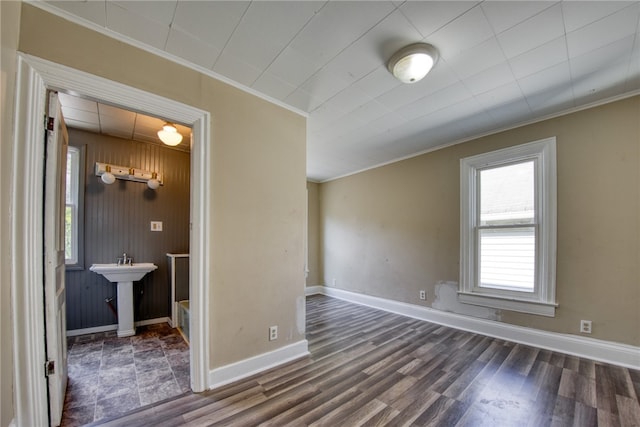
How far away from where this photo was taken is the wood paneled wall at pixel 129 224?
10.6 ft

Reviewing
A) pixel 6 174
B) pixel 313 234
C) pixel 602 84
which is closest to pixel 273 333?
pixel 6 174

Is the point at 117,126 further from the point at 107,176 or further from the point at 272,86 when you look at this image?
the point at 272,86

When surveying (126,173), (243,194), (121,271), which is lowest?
(121,271)

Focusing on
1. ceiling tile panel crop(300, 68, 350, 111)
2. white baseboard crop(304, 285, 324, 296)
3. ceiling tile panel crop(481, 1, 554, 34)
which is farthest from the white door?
white baseboard crop(304, 285, 324, 296)

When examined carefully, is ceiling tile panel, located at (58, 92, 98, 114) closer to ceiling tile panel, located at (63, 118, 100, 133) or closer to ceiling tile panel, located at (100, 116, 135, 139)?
ceiling tile panel, located at (100, 116, 135, 139)

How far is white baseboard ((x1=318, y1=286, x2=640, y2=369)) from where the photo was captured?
2351 mm

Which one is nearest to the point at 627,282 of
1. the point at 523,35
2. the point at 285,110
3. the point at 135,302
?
the point at 523,35

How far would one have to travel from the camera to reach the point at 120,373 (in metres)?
2.24

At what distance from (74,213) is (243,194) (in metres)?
2.58

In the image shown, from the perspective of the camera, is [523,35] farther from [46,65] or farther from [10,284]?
[10,284]

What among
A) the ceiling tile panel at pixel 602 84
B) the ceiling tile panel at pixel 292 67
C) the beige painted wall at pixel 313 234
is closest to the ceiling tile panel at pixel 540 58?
the ceiling tile panel at pixel 602 84

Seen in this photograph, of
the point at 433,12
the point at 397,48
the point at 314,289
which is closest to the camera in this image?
the point at 433,12

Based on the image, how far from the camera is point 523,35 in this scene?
66.6 inches

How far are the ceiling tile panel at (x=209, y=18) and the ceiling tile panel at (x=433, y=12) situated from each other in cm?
96
